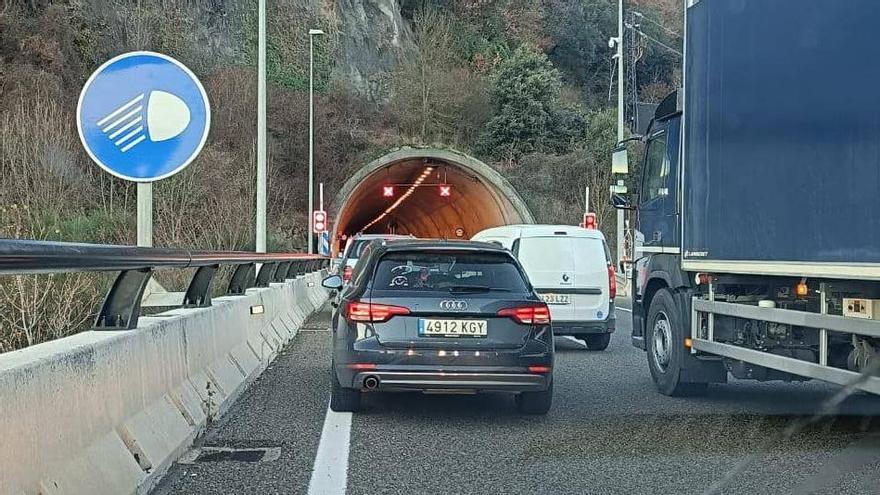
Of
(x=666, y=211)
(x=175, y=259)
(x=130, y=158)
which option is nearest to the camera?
(x=175, y=259)

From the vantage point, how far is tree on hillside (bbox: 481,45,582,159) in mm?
52156

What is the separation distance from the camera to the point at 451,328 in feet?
26.5

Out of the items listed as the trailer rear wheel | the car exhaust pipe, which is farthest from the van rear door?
the car exhaust pipe

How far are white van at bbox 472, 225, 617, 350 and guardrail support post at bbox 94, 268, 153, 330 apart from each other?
855 cm

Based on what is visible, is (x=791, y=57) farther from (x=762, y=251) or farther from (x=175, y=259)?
(x=175, y=259)

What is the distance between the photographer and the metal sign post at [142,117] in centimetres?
736

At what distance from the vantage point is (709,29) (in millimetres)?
8656

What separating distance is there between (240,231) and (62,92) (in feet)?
38.7

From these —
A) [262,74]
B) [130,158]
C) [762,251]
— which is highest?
[262,74]

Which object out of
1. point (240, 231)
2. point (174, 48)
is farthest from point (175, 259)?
point (174, 48)

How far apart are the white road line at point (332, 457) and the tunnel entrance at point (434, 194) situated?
33.2m

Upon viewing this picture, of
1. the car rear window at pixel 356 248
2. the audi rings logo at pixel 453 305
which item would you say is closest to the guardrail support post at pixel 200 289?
the audi rings logo at pixel 453 305

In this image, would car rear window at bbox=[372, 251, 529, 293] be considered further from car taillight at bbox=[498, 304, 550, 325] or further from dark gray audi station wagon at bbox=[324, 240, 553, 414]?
car taillight at bbox=[498, 304, 550, 325]

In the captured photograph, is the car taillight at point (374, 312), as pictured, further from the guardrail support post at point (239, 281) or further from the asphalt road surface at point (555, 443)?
the guardrail support post at point (239, 281)
